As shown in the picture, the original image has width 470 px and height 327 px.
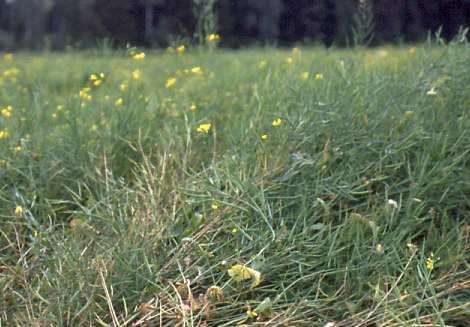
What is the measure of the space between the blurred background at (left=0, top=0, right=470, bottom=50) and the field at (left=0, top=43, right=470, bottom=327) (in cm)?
65

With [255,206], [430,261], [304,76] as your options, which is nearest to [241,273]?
[255,206]

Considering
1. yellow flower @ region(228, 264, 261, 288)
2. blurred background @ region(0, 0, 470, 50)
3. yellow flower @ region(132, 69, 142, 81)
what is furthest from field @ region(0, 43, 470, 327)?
blurred background @ region(0, 0, 470, 50)

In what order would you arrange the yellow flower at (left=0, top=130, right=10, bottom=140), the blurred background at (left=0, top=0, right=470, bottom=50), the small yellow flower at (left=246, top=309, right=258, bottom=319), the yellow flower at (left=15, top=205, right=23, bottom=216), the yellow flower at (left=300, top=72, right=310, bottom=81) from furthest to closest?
the blurred background at (left=0, top=0, right=470, bottom=50)
the yellow flower at (left=300, top=72, right=310, bottom=81)
the yellow flower at (left=0, top=130, right=10, bottom=140)
the yellow flower at (left=15, top=205, right=23, bottom=216)
the small yellow flower at (left=246, top=309, right=258, bottom=319)

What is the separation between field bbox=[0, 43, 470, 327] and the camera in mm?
2506

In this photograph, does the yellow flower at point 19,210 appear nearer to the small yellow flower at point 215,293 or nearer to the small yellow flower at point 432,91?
the small yellow flower at point 215,293

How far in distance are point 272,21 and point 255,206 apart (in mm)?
3733

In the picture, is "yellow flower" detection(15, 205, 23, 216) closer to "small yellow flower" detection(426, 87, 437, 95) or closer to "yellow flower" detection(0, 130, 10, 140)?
"yellow flower" detection(0, 130, 10, 140)

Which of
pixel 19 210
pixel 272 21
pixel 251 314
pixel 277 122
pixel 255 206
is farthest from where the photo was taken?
pixel 272 21

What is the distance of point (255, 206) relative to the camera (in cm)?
279

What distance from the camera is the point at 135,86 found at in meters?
4.61

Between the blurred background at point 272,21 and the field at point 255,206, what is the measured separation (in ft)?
2.13

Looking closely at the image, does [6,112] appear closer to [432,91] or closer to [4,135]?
[4,135]

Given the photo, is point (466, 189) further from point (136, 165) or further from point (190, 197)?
point (136, 165)

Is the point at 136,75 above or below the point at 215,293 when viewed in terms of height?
above
